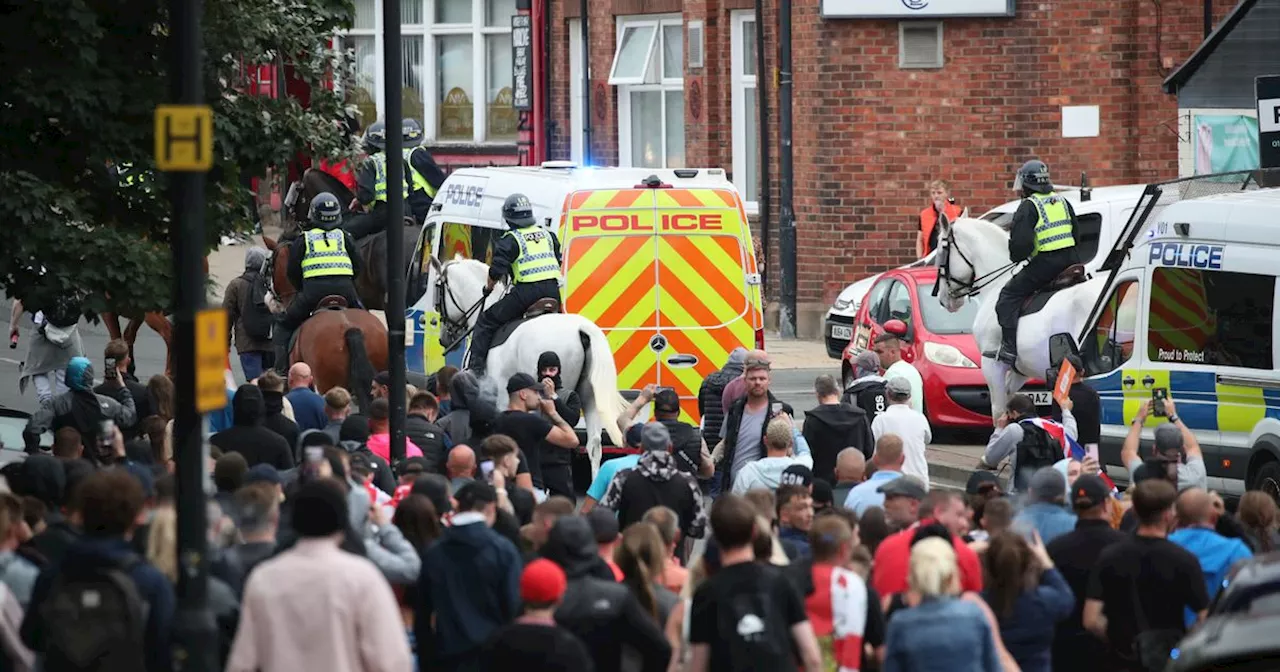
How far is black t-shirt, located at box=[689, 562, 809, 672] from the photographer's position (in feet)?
27.9

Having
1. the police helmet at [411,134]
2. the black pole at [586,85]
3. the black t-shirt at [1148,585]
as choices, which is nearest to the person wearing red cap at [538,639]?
the black t-shirt at [1148,585]

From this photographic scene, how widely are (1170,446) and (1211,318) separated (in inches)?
137

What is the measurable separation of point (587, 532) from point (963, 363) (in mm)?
12366

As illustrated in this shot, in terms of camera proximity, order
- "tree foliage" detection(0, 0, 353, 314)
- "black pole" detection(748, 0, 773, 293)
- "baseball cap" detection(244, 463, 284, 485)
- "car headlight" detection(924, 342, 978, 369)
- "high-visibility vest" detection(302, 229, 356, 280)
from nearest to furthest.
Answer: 1. "baseball cap" detection(244, 463, 284, 485)
2. "tree foliage" detection(0, 0, 353, 314)
3. "high-visibility vest" detection(302, 229, 356, 280)
4. "car headlight" detection(924, 342, 978, 369)
5. "black pole" detection(748, 0, 773, 293)

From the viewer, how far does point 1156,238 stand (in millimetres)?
16859

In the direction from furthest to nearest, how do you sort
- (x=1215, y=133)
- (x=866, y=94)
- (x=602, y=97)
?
(x=602, y=97) → (x=866, y=94) → (x=1215, y=133)

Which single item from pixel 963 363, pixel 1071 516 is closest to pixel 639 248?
pixel 963 363

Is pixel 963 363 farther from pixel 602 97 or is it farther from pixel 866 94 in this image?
pixel 602 97

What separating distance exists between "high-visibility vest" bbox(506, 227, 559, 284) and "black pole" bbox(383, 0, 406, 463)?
4172mm

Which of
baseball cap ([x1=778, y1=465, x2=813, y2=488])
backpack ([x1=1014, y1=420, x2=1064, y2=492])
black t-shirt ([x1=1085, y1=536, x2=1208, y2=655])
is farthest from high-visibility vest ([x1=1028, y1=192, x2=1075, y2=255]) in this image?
black t-shirt ([x1=1085, y1=536, x2=1208, y2=655])

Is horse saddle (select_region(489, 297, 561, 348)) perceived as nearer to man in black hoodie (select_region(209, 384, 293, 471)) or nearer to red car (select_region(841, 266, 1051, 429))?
red car (select_region(841, 266, 1051, 429))

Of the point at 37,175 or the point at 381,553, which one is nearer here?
the point at 381,553

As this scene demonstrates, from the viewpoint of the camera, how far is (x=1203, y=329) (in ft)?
53.0

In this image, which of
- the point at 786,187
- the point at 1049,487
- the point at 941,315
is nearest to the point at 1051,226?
the point at 941,315
